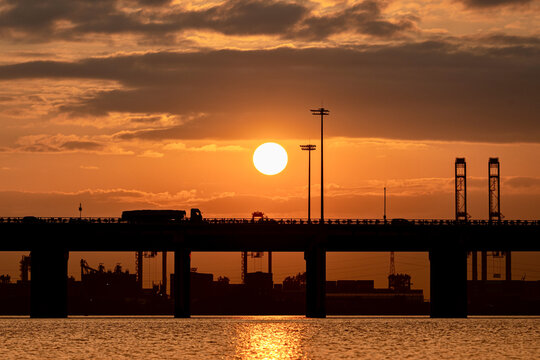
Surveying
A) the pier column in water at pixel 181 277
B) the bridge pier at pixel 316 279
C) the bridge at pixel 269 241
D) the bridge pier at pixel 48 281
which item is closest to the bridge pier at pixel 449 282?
the bridge at pixel 269 241

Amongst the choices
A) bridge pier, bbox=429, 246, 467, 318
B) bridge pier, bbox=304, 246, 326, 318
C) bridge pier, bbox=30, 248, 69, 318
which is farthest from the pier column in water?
bridge pier, bbox=429, 246, 467, 318

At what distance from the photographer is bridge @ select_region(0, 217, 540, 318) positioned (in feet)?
609

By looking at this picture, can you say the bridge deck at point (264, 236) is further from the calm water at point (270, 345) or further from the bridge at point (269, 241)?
the calm water at point (270, 345)

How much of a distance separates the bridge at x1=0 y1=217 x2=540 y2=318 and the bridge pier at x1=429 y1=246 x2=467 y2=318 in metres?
0.17

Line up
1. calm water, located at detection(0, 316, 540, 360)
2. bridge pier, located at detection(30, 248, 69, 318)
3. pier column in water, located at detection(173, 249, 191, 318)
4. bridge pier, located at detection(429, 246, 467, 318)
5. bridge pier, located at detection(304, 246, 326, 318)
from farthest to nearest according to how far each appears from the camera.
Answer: bridge pier, located at detection(429, 246, 467, 318) → bridge pier, located at detection(304, 246, 326, 318) → pier column in water, located at detection(173, 249, 191, 318) → bridge pier, located at detection(30, 248, 69, 318) → calm water, located at detection(0, 316, 540, 360)

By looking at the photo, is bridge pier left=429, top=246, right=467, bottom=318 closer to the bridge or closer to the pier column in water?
the bridge

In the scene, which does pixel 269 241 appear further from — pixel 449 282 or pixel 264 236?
pixel 449 282

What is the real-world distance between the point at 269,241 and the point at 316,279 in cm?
1121

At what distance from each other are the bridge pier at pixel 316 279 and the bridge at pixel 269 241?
17 cm

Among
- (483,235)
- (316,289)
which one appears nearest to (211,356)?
(316,289)

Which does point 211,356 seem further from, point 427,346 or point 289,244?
point 289,244

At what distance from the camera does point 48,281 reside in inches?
7224

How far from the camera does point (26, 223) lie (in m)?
186

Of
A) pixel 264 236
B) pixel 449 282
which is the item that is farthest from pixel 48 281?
pixel 449 282
